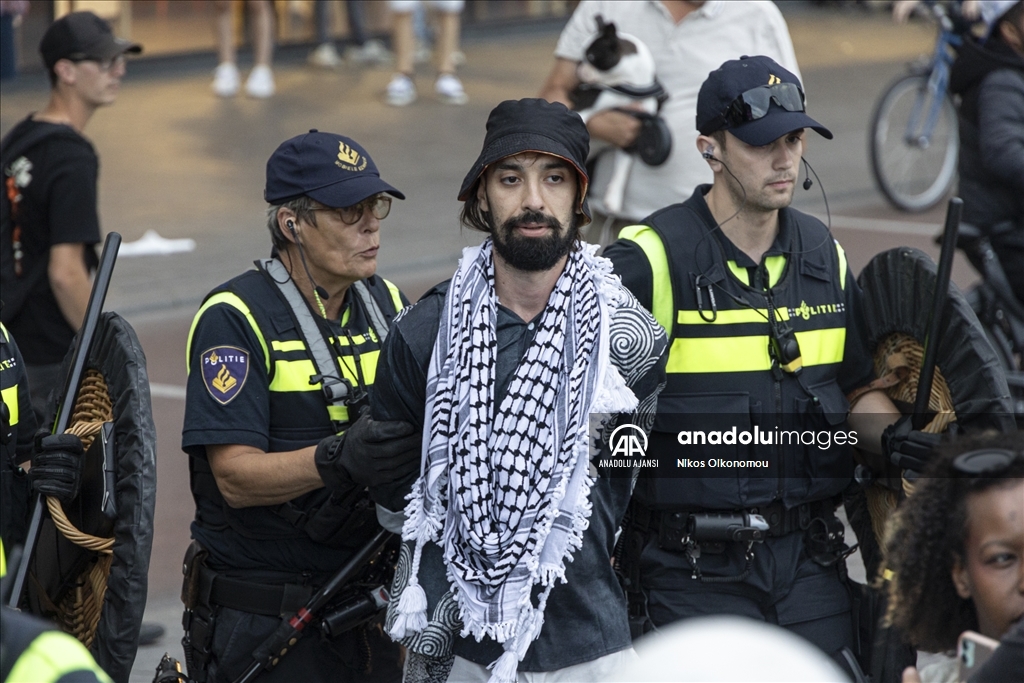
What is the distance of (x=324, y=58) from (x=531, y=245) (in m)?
13.0

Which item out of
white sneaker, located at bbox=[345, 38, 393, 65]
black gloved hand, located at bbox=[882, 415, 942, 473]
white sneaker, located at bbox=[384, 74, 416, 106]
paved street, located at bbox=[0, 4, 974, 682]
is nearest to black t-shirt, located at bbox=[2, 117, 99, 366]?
paved street, located at bbox=[0, 4, 974, 682]

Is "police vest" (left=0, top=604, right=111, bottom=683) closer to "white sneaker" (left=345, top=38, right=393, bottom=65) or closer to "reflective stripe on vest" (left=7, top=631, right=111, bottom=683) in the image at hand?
"reflective stripe on vest" (left=7, top=631, right=111, bottom=683)

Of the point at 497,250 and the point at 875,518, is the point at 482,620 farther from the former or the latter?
the point at 875,518

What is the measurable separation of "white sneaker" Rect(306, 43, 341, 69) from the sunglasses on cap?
45.3 ft

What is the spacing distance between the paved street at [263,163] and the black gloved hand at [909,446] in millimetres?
3421

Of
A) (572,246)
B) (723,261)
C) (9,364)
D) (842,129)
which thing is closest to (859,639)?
(723,261)

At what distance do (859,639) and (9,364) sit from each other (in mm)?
2470

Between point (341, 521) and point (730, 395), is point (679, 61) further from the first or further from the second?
point (341, 521)

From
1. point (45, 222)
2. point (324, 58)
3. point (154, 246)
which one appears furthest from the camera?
point (324, 58)

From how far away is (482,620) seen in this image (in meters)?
3.26

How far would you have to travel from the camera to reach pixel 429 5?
571 inches

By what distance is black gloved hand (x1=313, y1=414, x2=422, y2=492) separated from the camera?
3463mm

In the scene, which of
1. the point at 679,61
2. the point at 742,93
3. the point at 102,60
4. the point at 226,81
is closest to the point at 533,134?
the point at 742,93

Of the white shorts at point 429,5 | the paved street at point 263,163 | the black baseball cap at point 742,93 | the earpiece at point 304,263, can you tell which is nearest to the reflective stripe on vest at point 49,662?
the earpiece at point 304,263
